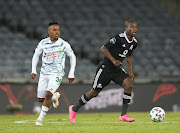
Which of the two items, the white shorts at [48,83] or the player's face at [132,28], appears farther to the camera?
the player's face at [132,28]

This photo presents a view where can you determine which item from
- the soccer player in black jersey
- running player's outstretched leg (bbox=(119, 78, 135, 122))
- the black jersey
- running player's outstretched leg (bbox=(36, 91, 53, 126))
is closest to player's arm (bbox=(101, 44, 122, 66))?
the soccer player in black jersey

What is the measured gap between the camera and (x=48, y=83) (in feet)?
26.0

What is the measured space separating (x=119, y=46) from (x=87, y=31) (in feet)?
39.0

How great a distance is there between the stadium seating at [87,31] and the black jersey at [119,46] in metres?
7.43

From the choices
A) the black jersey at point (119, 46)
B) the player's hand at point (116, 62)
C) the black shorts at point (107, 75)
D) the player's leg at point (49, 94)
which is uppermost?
the black jersey at point (119, 46)

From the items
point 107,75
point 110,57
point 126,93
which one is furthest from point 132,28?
point 126,93

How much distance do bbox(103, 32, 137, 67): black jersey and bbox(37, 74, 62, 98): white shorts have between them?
47.0 inches

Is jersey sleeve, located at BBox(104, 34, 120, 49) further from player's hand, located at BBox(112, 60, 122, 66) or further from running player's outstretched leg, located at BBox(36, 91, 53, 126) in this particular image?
running player's outstretched leg, located at BBox(36, 91, 53, 126)

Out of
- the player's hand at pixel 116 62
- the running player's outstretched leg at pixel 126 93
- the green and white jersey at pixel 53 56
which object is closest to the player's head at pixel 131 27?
the player's hand at pixel 116 62

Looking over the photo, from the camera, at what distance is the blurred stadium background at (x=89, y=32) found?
16.9 m

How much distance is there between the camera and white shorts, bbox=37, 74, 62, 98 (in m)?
7.79

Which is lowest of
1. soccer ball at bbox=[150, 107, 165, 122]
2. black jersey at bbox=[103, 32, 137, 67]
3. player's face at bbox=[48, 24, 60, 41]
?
soccer ball at bbox=[150, 107, 165, 122]

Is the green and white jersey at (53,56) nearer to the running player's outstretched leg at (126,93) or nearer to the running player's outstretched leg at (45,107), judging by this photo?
the running player's outstretched leg at (45,107)

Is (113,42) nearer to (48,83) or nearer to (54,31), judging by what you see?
(54,31)
